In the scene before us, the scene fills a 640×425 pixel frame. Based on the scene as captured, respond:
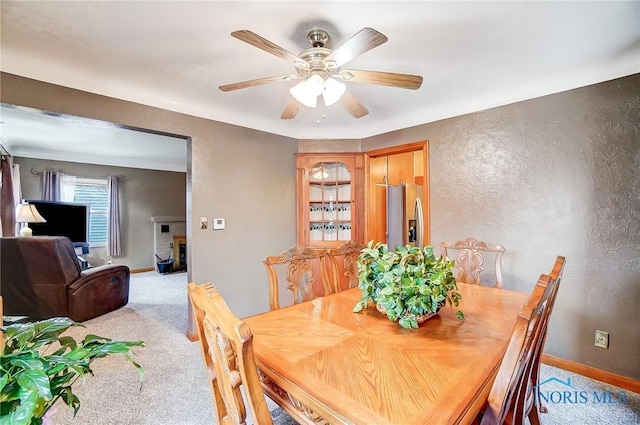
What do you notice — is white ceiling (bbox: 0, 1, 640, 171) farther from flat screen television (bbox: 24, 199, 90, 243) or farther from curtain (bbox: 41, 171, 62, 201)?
curtain (bbox: 41, 171, 62, 201)

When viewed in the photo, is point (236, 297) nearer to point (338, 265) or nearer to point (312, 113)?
point (338, 265)

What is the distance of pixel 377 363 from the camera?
39.6 inches

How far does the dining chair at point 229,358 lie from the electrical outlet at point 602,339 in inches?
106

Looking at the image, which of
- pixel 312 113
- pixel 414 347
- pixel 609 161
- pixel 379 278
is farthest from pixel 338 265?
pixel 609 161

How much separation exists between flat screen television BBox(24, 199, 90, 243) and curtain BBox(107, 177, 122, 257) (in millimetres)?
374

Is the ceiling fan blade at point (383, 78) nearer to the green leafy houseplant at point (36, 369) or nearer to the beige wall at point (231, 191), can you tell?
the green leafy houseplant at point (36, 369)

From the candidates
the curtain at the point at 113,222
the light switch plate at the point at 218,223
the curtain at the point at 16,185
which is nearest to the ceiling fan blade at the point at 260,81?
the light switch plate at the point at 218,223

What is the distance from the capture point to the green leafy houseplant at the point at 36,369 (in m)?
0.60

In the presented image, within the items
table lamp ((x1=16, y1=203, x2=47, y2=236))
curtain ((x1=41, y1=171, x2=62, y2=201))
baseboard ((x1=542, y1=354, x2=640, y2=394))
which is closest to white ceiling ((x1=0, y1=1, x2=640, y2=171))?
baseboard ((x1=542, y1=354, x2=640, y2=394))

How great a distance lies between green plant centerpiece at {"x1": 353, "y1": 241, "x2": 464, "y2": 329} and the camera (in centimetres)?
131

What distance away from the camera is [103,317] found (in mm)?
3584

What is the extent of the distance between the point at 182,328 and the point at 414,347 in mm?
2880

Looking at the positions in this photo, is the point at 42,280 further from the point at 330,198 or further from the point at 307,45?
the point at 307,45

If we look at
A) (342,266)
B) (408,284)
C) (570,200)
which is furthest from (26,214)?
(570,200)
